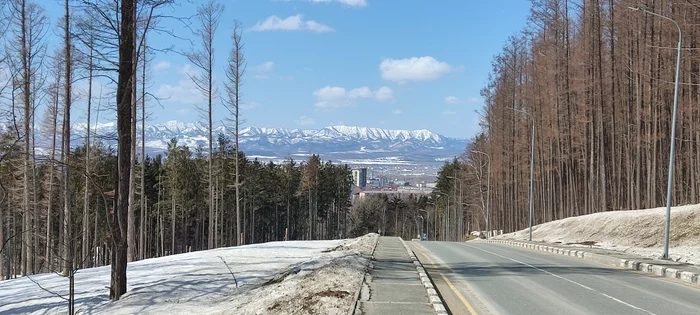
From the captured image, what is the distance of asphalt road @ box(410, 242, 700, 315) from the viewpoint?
35.9ft

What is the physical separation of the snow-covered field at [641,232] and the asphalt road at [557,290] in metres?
5.95

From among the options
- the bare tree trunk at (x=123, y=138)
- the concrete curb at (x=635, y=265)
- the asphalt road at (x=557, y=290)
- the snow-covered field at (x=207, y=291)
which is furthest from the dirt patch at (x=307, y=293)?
the concrete curb at (x=635, y=265)

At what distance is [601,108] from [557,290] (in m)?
29.5

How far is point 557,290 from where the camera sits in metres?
13.6

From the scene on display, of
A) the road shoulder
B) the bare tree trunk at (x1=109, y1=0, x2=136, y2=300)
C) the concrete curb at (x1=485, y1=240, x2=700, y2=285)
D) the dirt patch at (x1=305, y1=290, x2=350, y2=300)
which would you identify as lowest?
the concrete curb at (x1=485, y1=240, x2=700, y2=285)

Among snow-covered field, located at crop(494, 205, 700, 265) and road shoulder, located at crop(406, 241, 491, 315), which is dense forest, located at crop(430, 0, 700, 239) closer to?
snow-covered field, located at crop(494, 205, 700, 265)

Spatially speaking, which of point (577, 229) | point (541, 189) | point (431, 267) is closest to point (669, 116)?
point (577, 229)

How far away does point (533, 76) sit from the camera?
5325 cm

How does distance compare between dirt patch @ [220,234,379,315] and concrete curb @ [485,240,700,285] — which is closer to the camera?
dirt patch @ [220,234,379,315]

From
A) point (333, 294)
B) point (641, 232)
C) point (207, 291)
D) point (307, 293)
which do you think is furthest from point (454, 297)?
point (641, 232)

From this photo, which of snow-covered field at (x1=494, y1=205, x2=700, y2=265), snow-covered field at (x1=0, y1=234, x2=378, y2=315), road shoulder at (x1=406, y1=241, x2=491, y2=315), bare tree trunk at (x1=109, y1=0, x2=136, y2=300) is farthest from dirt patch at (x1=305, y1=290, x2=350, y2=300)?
snow-covered field at (x1=494, y1=205, x2=700, y2=265)

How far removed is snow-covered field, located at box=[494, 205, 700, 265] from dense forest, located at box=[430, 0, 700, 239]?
11.8ft

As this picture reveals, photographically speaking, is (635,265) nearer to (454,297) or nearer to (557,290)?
(557,290)

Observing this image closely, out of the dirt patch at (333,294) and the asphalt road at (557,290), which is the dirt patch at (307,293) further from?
the asphalt road at (557,290)
